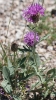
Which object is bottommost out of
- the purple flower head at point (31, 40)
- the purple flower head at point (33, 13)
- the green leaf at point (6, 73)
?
the green leaf at point (6, 73)

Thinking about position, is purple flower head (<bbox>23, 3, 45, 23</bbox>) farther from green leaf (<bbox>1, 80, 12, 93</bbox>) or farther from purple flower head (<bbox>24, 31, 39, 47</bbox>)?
green leaf (<bbox>1, 80, 12, 93</bbox>)

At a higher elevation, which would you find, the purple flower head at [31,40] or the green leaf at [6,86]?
the purple flower head at [31,40]

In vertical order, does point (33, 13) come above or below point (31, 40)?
above

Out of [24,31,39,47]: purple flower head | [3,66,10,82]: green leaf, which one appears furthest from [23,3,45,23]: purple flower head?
[3,66,10,82]: green leaf

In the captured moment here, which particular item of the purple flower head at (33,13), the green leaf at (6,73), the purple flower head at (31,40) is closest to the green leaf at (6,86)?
→ the green leaf at (6,73)

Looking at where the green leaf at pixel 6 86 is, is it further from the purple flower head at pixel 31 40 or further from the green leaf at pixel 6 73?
the purple flower head at pixel 31 40

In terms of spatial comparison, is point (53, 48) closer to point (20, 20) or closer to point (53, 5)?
point (20, 20)

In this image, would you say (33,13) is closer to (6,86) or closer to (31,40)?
(31,40)

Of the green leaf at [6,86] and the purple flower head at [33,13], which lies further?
the green leaf at [6,86]

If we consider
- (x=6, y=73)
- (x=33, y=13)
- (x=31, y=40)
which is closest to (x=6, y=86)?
(x=6, y=73)

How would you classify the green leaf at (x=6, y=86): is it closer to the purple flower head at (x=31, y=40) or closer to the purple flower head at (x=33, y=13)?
the purple flower head at (x=31, y=40)

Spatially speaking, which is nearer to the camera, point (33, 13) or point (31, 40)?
point (33, 13)
